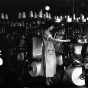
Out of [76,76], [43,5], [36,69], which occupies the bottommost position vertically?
[76,76]

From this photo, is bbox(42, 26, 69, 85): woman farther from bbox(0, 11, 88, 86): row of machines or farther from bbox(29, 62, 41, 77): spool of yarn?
bbox(29, 62, 41, 77): spool of yarn

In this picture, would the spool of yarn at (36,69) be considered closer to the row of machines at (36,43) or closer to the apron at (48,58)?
the row of machines at (36,43)

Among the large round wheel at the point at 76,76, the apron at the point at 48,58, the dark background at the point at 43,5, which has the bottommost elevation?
the large round wheel at the point at 76,76

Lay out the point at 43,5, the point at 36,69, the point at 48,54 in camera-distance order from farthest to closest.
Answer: the point at 43,5
the point at 36,69
the point at 48,54

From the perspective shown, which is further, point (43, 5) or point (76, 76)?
point (43, 5)

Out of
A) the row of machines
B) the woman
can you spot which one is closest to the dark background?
the row of machines

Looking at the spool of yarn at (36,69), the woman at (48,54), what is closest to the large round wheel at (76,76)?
the woman at (48,54)

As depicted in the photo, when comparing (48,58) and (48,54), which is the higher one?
(48,54)

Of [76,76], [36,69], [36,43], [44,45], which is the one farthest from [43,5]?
[76,76]

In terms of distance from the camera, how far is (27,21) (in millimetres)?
9852

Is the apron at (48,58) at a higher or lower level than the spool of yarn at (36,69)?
higher

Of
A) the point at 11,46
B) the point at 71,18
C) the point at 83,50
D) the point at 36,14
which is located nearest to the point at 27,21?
the point at 36,14

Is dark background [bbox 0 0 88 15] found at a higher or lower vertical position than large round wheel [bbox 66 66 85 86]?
higher

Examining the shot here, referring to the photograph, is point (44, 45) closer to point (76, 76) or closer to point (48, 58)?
point (48, 58)
